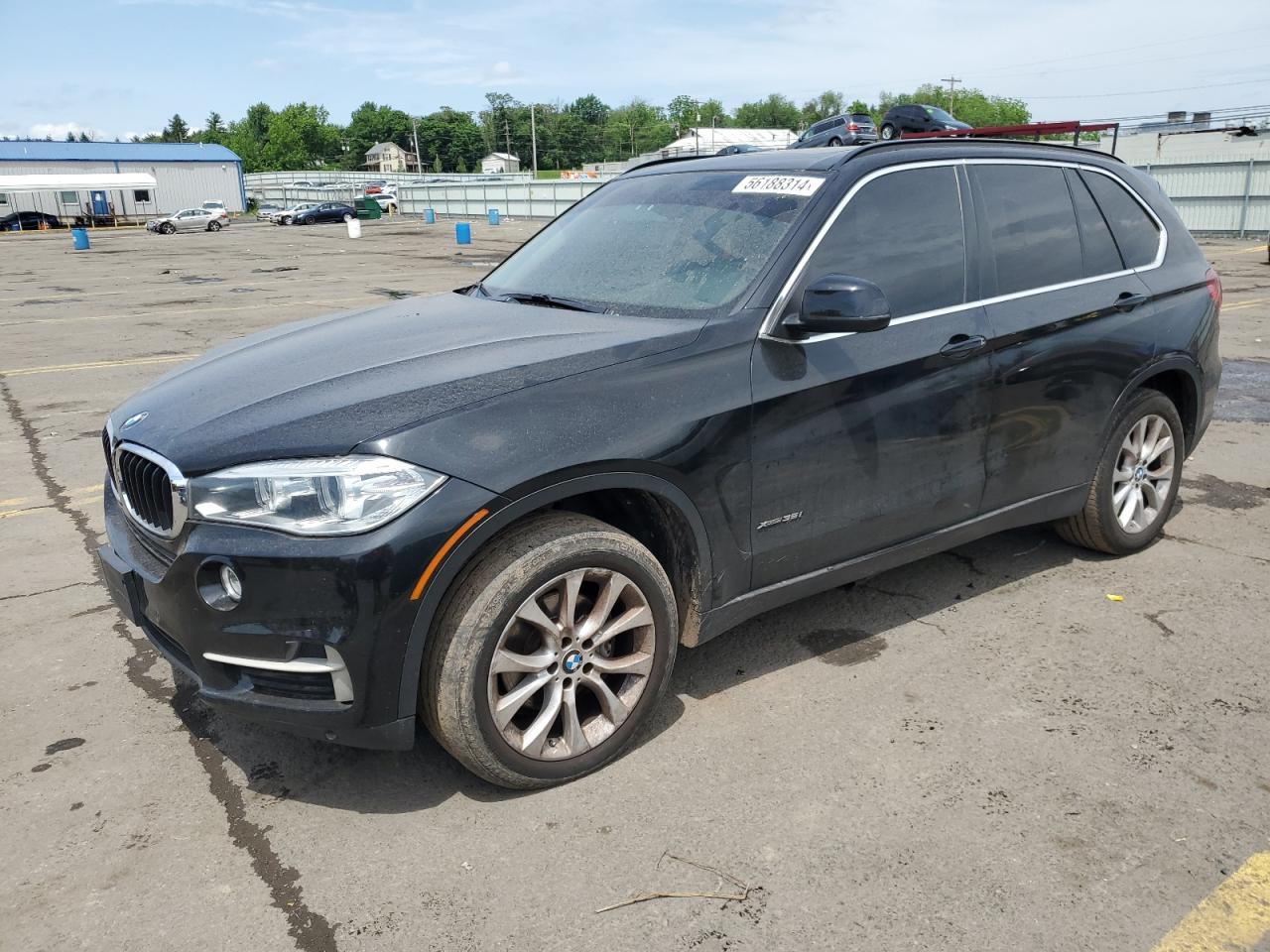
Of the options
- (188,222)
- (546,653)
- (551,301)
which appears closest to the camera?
(546,653)

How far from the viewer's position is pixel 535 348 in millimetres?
3094

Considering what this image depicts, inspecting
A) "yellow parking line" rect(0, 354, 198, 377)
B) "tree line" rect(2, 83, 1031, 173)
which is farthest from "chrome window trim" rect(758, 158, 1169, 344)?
"tree line" rect(2, 83, 1031, 173)

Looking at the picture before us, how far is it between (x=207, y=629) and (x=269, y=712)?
28cm

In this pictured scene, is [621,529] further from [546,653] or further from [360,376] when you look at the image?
[360,376]

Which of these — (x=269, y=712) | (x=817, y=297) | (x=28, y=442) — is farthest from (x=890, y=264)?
(x=28, y=442)

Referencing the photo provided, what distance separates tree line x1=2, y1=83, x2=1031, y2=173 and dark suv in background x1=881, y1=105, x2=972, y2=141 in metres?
118

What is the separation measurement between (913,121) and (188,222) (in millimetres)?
48575

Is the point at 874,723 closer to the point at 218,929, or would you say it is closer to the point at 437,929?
the point at 437,929

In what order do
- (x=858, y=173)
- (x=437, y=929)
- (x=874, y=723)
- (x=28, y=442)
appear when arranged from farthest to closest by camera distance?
(x=28, y=442)
(x=858, y=173)
(x=874, y=723)
(x=437, y=929)

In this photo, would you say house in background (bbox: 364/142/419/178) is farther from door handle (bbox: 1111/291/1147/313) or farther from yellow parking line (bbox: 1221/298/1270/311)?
door handle (bbox: 1111/291/1147/313)

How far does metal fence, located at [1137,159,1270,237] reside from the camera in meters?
27.8

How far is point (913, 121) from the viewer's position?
40.5 feet

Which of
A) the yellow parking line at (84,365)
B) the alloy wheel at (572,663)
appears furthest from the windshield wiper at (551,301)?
the yellow parking line at (84,365)

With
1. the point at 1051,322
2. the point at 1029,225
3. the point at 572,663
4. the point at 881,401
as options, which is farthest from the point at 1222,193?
the point at 572,663
